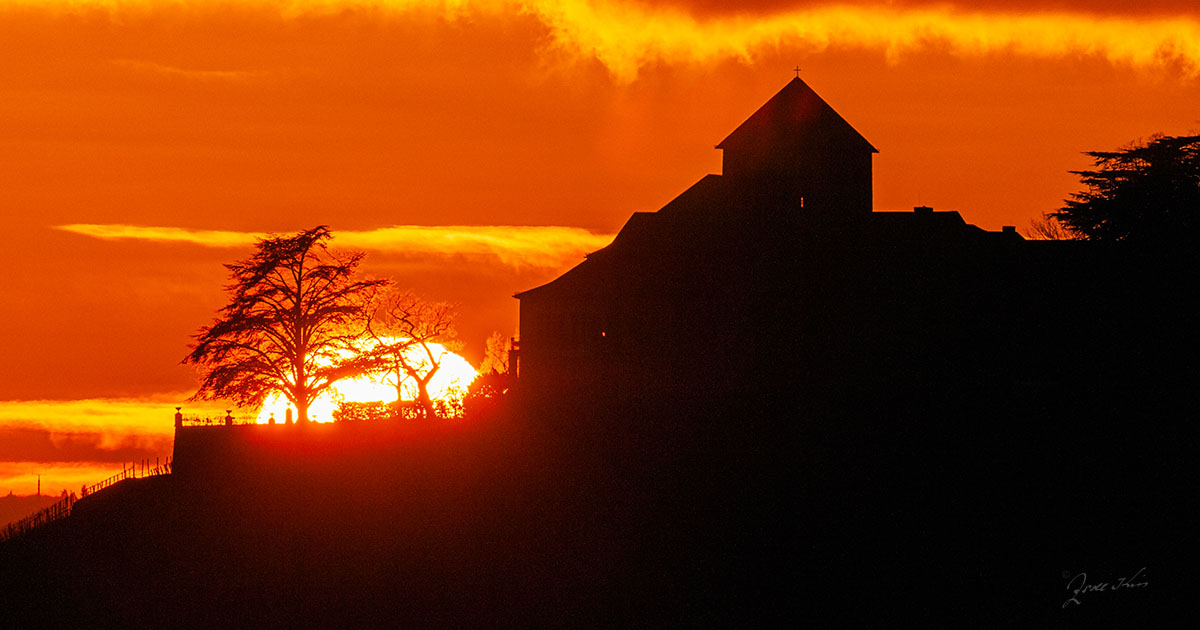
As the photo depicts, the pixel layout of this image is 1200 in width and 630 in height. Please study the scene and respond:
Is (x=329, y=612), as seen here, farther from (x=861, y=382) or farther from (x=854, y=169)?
(x=854, y=169)

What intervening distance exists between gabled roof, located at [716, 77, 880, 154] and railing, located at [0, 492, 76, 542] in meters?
34.1

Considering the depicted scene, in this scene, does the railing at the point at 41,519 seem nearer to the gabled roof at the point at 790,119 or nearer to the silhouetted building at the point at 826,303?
the silhouetted building at the point at 826,303

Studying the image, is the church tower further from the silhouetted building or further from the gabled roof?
the silhouetted building

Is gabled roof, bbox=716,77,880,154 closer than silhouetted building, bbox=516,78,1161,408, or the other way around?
silhouetted building, bbox=516,78,1161,408

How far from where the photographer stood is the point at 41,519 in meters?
63.2

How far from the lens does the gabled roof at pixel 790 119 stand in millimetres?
64188

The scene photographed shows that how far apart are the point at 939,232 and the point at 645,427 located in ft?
79.7

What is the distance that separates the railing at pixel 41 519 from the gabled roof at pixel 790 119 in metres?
34.1

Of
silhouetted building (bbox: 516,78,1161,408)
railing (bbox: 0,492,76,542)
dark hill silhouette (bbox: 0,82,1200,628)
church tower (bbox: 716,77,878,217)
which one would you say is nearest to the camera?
dark hill silhouette (bbox: 0,82,1200,628)

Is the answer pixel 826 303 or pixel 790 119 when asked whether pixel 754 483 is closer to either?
pixel 826 303

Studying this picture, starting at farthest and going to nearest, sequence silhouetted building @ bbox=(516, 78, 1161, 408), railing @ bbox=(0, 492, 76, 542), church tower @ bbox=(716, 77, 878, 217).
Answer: church tower @ bbox=(716, 77, 878, 217) → railing @ bbox=(0, 492, 76, 542) → silhouetted building @ bbox=(516, 78, 1161, 408)

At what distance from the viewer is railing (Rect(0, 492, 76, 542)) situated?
196 ft

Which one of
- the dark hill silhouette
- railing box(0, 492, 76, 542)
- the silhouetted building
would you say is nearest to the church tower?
the silhouetted building

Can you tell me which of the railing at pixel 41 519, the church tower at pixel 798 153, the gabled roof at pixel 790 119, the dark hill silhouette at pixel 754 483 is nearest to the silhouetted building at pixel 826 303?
the dark hill silhouette at pixel 754 483
